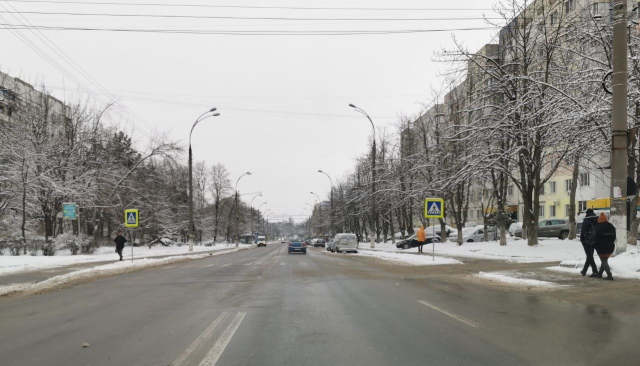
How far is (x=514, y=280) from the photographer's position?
484 inches

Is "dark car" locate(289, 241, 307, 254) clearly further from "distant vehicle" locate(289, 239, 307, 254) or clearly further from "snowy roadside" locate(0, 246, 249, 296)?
"snowy roadside" locate(0, 246, 249, 296)

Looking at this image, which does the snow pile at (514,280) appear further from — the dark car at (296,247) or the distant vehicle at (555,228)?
the dark car at (296,247)

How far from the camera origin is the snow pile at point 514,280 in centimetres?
1134

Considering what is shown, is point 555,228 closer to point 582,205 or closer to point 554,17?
point 554,17

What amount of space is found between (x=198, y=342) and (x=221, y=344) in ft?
1.14

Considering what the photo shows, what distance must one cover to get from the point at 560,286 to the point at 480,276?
3.30 meters

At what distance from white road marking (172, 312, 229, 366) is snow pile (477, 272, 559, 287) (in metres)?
7.92

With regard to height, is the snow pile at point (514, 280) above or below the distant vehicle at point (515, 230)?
above

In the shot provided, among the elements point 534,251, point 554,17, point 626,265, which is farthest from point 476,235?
point 626,265

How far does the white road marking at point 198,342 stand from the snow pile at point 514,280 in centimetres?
792

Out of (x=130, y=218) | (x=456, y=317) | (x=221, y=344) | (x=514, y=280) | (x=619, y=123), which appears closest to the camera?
(x=221, y=344)

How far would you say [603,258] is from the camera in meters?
11.2

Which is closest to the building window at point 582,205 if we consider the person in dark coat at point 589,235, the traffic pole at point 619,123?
the traffic pole at point 619,123

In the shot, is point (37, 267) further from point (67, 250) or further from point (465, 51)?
point (465, 51)
